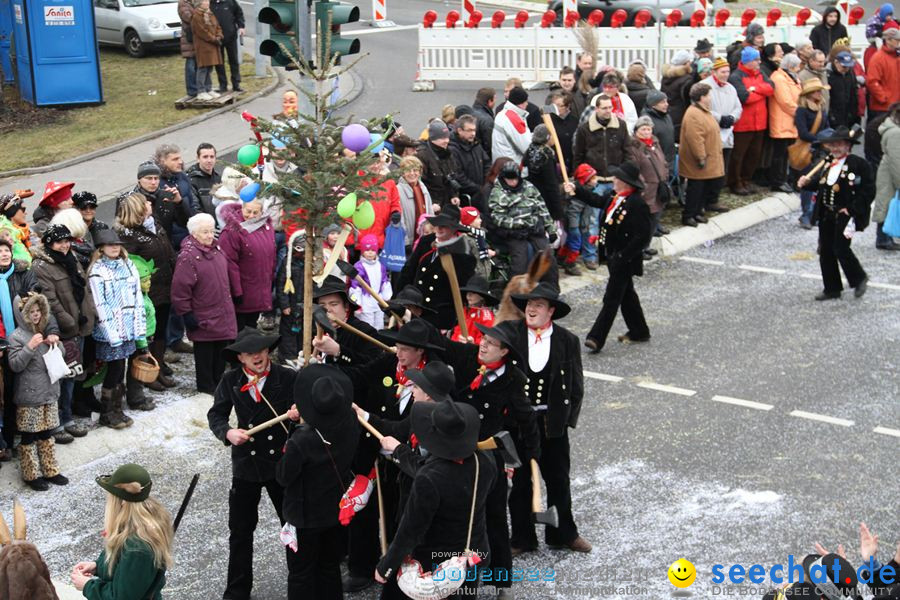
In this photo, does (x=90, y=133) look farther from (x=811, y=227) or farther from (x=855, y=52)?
(x=855, y=52)

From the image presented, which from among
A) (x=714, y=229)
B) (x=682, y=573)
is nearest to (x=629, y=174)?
(x=682, y=573)

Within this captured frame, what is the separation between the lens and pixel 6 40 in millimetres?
22109

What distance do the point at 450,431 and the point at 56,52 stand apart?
16.5 metres

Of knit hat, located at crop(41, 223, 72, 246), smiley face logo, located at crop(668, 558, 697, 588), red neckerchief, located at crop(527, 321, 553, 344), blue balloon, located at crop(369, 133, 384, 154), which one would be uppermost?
blue balloon, located at crop(369, 133, 384, 154)

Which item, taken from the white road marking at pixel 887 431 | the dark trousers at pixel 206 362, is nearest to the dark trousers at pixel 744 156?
the white road marking at pixel 887 431

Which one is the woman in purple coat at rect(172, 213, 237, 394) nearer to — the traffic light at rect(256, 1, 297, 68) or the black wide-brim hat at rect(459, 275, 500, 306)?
the traffic light at rect(256, 1, 297, 68)

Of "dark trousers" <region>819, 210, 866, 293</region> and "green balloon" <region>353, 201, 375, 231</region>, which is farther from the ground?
"green balloon" <region>353, 201, 375, 231</region>

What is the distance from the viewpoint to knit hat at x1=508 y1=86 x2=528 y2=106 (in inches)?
581

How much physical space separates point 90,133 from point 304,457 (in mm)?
14492

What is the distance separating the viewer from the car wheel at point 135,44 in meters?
25.2

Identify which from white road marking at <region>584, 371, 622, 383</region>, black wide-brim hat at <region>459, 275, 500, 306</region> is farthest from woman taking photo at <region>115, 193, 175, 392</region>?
white road marking at <region>584, 371, 622, 383</region>

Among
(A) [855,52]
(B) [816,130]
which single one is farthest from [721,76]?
(A) [855,52]

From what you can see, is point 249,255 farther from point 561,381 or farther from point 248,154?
point 561,381

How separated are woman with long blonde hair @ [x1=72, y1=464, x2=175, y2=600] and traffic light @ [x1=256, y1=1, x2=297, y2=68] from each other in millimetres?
5306
